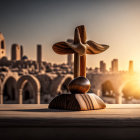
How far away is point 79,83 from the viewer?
93.0 inches

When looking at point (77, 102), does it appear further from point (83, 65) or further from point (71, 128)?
point (83, 65)

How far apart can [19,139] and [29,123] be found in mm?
149

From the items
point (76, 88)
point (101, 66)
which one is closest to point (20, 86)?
point (76, 88)

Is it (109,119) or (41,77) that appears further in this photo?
(41,77)

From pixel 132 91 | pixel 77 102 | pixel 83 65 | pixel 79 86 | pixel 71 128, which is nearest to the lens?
pixel 71 128

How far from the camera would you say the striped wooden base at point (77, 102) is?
7.18ft

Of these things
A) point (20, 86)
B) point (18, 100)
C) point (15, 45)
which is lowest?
point (18, 100)

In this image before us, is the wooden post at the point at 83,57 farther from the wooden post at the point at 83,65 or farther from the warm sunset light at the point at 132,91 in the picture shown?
the warm sunset light at the point at 132,91

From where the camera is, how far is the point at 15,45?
48.5m

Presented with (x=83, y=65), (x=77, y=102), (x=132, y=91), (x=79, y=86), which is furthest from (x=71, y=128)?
(x=132, y=91)

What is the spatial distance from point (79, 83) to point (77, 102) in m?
0.28

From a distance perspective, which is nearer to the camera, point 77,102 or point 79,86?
point 77,102

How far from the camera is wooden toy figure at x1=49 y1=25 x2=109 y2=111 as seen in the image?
7.34 feet

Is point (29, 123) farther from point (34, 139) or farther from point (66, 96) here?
point (66, 96)
